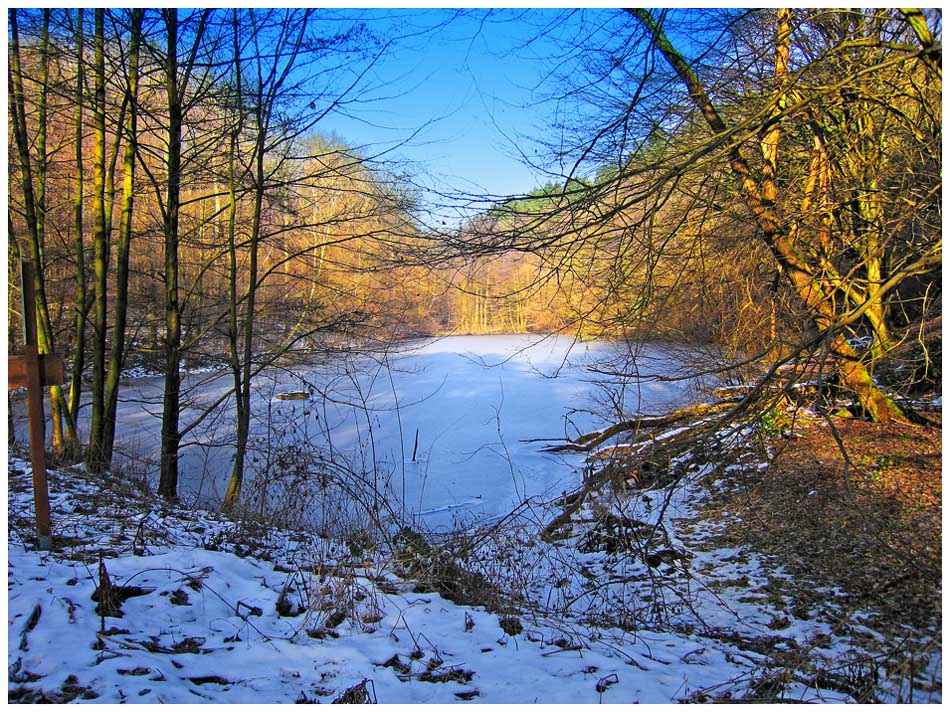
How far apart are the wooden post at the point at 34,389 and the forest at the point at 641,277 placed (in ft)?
1.78

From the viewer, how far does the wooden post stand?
304 cm

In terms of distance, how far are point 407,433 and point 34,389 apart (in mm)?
7837

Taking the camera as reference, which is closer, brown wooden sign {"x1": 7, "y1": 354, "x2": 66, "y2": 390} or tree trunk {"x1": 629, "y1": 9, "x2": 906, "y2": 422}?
brown wooden sign {"x1": 7, "y1": 354, "x2": 66, "y2": 390}

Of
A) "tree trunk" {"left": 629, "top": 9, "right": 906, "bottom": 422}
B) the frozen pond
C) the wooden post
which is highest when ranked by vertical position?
"tree trunk" {"left": 629, "top": 9, "right": 906, "bottom": 422}

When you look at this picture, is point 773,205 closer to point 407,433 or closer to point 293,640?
point 293,640

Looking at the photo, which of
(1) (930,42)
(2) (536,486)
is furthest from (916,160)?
(2) (536,486)

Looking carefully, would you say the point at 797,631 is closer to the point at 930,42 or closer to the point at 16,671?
the point at 930,42

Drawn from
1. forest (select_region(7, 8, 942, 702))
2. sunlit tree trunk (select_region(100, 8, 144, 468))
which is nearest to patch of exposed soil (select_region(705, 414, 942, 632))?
forest (select_region(7, 8, 942, 702))

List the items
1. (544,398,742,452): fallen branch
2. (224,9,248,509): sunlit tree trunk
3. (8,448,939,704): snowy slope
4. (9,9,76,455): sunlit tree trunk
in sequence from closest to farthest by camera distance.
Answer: (8,448,939,704): snowy slope < (544,398,742,452): fallen branch < (224,9,248,509): sunlit tree trunk < (9,9,76,455): sunlit tree trunk

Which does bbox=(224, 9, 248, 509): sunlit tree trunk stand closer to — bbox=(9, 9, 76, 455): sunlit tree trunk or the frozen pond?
the frozen pond

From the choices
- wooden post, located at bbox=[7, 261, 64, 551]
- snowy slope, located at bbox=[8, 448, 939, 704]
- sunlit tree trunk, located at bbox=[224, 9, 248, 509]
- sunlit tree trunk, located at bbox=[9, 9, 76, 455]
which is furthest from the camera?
sunlit tree trunk, located at bbox=[9, 9, 76, 455]

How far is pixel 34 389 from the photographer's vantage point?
3109 millimetres

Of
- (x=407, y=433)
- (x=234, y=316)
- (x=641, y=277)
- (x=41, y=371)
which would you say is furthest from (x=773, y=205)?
(x=407, y=433)

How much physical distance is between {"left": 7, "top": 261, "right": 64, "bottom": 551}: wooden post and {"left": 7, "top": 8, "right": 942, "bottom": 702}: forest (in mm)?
542
